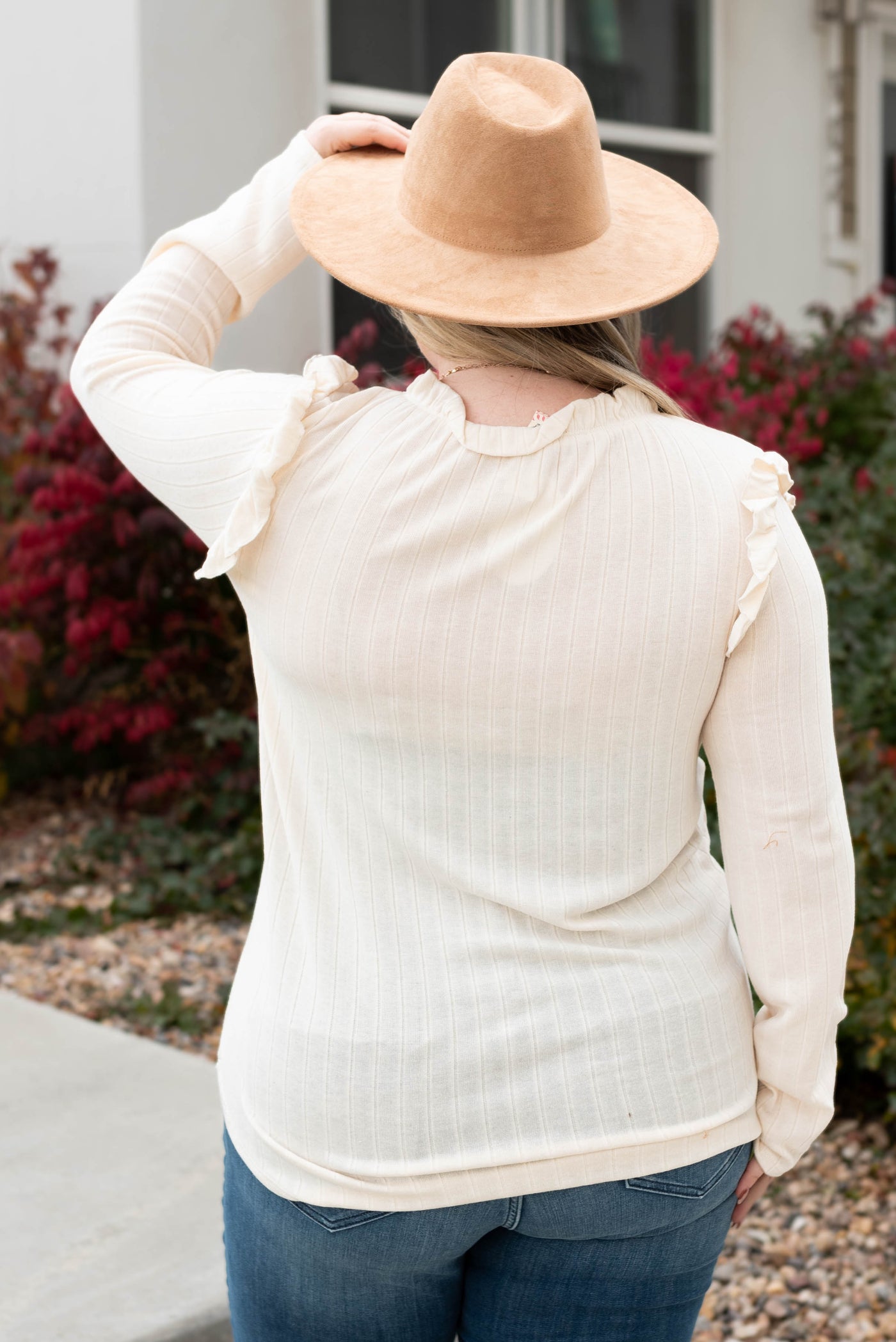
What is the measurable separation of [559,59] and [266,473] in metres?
6.02

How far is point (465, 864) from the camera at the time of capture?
1.20 m

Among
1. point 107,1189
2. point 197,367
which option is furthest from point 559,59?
point 197,367

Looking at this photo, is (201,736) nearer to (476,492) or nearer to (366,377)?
(366,377)

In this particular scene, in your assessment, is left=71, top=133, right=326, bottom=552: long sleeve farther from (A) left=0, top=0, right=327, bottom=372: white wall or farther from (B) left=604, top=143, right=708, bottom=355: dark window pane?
(B) left=604, top=143, right=708, bottom=355: dark window pane

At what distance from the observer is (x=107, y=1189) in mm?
2605

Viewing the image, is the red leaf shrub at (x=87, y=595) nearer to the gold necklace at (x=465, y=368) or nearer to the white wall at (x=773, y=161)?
the gold necklace at (x=465, y=368)

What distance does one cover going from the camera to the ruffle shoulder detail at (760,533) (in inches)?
44.7

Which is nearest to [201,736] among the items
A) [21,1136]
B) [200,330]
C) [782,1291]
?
[21,1136]

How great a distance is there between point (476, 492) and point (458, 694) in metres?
0.17

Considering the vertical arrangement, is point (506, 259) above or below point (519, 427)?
above

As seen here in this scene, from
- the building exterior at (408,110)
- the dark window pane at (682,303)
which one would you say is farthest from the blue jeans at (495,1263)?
the dark window pane at (682,303)

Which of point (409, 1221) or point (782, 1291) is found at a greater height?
Answer: point (409, 1221)

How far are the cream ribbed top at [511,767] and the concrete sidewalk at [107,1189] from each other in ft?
3.76

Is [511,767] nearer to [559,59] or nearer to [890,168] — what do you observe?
[559,59]
